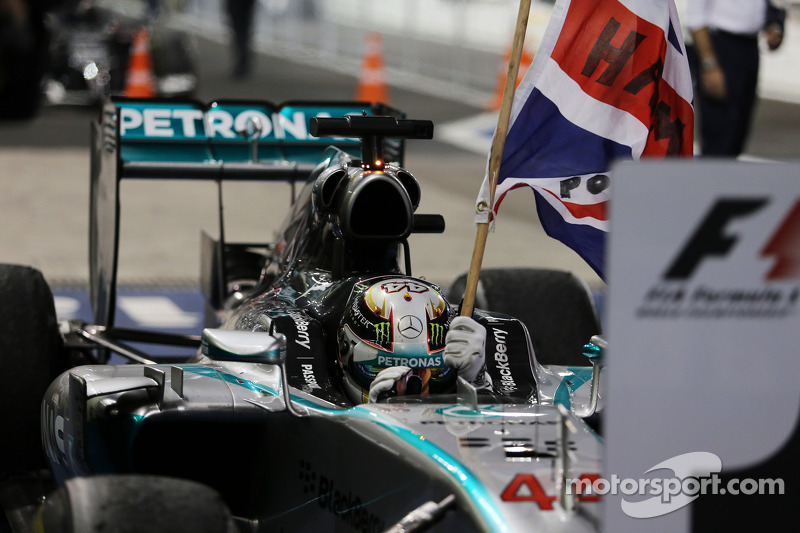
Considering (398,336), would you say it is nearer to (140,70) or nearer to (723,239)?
(723,239)

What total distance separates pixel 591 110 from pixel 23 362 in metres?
2.01

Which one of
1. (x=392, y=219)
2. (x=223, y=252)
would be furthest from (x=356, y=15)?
(x=392, y=219)

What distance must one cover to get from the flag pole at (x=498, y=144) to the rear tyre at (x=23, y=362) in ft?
Result: 4.73

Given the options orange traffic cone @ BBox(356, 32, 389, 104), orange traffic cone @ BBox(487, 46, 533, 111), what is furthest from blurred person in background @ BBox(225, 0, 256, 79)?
orange traffic cone @ BBox(487, 46, 533, 111)

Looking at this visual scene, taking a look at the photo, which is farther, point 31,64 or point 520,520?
point 31,64

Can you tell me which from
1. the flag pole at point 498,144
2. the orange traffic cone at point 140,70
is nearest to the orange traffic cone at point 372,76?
the orange traffic cone at point 140,70

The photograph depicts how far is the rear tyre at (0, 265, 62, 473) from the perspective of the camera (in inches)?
173

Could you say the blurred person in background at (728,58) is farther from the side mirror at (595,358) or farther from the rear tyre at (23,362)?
the rear tyre at (23,362)

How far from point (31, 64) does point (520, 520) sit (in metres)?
5.04

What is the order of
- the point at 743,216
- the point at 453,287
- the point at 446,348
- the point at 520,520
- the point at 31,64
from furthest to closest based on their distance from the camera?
the point at 31,64
the point at 453,287
the point at 446,348
the point at 520,520
the point at 743,216

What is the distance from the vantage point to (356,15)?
20.9 meters

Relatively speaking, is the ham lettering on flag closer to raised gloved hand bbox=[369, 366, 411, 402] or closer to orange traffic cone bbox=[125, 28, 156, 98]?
raised gloved hand bbox=[369, 366, 411, 402]

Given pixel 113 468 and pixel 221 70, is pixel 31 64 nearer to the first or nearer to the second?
pixel 113 468

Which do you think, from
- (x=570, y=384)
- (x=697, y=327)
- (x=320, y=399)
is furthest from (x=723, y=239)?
(x=570, y=384)
